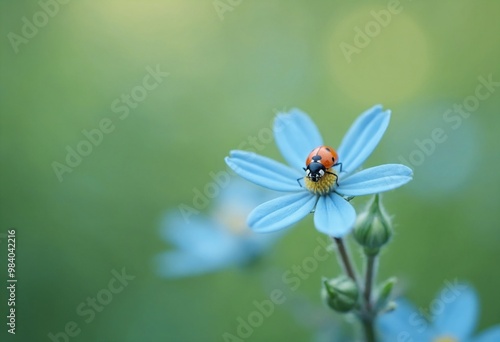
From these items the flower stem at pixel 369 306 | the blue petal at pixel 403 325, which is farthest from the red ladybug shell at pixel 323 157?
the blue petal at pixel 403 325

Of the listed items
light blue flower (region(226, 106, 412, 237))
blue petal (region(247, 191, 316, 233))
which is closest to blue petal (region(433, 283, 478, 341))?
light blue flower (region(226, 106, 412, 237))

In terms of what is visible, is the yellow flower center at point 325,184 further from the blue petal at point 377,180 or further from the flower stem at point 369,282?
the flower stem at point 369,282

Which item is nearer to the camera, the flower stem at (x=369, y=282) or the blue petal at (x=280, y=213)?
the blue petal at (x=280, y=213)

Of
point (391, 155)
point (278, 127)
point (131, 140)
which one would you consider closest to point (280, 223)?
point (278, 127)

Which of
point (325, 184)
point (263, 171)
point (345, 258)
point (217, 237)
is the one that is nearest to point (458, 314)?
point (345, 258)

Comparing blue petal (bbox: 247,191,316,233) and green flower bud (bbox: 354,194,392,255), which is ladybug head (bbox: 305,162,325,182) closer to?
blue petal (bbox: 247,191,316,233)

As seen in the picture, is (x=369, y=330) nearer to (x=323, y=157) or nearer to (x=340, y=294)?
(x=340, y=294)
